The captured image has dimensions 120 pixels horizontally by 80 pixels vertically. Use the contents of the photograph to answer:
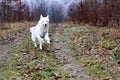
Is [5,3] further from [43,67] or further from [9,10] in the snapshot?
[43,67]


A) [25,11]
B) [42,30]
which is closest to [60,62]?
[42,30]

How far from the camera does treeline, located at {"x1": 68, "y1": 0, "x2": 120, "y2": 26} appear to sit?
2402 centimetres

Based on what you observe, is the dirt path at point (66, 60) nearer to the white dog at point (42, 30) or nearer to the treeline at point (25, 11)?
the white dog at point (42, 30)

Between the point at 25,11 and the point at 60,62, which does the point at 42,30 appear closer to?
the point at 60,62

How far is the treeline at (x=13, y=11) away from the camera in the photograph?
1430 inches

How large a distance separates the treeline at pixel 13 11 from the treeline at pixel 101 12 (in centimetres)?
936

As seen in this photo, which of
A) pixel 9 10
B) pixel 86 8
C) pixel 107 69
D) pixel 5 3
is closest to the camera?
pixel 107 69

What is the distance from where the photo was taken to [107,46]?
12.2 metres

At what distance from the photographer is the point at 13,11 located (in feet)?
139

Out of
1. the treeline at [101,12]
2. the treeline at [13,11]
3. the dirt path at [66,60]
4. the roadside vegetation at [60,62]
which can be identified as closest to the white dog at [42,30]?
the roadside vegetation at [60,62]

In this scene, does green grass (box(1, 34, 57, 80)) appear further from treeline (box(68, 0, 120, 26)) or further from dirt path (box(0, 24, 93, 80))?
treeline (box(68, 0, 120, 26))

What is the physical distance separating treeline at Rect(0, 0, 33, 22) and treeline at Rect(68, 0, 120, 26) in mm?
9364

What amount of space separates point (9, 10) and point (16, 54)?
28.3 metres

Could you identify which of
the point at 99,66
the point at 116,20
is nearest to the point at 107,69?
the point at 99,66
